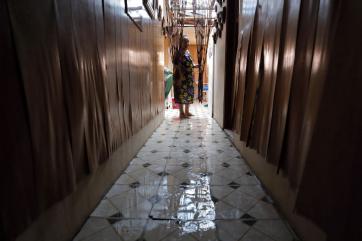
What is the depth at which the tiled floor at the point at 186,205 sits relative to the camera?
114 centimetres

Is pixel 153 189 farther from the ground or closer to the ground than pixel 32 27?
closer to the ground

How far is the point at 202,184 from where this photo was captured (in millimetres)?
1699

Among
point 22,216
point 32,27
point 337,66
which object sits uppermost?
point 32,27

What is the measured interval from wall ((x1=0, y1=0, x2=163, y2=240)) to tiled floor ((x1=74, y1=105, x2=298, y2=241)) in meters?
0.18

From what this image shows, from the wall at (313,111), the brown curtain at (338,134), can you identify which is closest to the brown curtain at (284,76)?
the wall at (313,111)

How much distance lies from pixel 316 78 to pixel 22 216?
119 cm

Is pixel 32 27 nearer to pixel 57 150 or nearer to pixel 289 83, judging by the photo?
pixel 57 150

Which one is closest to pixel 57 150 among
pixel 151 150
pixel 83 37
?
pixel 83 37

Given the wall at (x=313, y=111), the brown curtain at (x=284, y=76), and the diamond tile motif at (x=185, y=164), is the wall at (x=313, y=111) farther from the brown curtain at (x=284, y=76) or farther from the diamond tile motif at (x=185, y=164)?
the diamond tile motif at (x=185, y=164)

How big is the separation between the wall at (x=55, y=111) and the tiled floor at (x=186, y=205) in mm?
180

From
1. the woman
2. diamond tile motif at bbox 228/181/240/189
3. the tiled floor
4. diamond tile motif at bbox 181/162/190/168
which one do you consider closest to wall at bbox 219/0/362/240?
the tiled floor

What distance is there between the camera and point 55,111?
2.92 feet

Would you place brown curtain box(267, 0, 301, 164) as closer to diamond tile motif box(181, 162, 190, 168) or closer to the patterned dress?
diamond tile motif box(181, 162, 190, 168)

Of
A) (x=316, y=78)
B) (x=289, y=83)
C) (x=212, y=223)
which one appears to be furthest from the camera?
(x=212, y=223)
